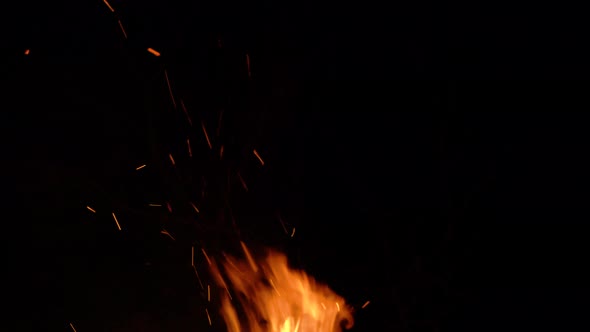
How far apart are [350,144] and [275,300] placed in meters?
0.86

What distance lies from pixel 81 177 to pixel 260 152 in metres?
0.96

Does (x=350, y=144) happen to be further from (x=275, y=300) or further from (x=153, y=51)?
(x=153, y=51)

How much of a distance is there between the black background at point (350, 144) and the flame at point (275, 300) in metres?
0.21

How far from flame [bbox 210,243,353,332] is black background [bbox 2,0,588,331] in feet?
0.70

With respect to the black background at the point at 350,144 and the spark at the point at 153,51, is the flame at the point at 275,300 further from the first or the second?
the spark at the point at 153,51

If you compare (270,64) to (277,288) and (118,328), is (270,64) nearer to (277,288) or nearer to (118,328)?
(277,288)

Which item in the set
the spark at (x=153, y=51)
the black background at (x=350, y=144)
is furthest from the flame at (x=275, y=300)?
the spark at (x=153, y=51)

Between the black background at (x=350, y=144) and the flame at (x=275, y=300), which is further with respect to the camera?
the black background at (x=350, y=144)

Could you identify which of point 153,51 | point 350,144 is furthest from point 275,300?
point 153,51

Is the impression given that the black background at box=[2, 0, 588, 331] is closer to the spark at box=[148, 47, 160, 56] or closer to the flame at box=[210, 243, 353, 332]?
the spark at box=[148, 47, 160, 56]

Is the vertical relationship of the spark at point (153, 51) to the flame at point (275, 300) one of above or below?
above

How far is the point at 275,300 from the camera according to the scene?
2.59 metres

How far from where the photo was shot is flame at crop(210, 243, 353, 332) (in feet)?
8.07

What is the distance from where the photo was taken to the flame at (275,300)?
8.07 ft
